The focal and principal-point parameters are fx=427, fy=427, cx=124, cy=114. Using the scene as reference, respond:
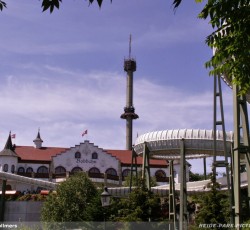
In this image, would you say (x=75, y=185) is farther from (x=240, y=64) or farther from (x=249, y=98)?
(x=240, y=64)

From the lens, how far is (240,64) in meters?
7.34

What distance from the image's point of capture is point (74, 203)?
1404 inches

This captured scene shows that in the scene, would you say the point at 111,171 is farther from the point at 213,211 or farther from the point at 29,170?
the point at 213,211

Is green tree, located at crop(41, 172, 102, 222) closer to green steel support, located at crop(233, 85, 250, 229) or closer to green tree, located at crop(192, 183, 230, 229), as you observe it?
green tree, located at crop(192, 183, 230, 229)

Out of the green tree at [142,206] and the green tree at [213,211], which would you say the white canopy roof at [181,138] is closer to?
the green tree at [213,211]

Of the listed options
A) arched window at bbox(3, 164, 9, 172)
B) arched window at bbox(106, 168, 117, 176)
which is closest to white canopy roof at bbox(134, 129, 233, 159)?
arched window at bbox(106, 168, 117, 176)

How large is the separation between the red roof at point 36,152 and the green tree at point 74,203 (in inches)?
1537

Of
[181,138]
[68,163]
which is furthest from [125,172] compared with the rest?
[181,138]

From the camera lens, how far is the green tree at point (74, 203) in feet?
106

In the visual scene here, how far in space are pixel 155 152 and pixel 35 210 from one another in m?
10.7

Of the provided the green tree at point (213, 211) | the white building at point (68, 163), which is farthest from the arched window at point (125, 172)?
the green tree at point (213, 211)

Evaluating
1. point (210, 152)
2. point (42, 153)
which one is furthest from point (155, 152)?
point (42, 153)

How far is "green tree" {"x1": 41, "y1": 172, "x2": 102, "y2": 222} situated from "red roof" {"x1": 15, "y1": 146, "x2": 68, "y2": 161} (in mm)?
39044

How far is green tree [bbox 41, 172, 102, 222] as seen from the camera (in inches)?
1273
